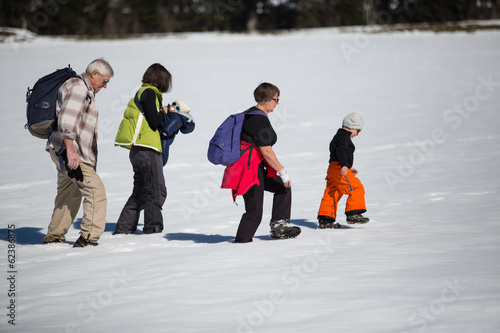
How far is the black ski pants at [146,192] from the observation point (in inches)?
215

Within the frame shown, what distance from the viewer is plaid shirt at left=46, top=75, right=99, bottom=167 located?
462 cm

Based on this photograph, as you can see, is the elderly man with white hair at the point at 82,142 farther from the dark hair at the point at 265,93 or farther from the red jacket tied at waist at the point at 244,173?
the dark hair at the point at 265,93

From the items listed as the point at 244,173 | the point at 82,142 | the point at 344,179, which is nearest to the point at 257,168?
the point at 244,173

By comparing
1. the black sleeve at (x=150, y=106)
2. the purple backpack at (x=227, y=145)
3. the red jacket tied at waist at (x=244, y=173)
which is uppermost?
the black sleeve at (x=150, y=106)

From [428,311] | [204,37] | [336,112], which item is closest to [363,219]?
[428,311]

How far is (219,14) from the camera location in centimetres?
4628

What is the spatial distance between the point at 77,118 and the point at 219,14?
43.5m

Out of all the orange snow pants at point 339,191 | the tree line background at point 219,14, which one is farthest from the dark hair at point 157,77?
→ the tree line background at point 219,14

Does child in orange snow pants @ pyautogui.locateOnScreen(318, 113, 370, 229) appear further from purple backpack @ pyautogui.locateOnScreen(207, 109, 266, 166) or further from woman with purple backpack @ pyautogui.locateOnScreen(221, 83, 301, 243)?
purple backpack @ pyautogui.locateOnScreen(207, 109, 266, 166)

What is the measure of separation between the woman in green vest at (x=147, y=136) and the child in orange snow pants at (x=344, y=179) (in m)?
1.72

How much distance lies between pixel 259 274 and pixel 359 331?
1.11 metres

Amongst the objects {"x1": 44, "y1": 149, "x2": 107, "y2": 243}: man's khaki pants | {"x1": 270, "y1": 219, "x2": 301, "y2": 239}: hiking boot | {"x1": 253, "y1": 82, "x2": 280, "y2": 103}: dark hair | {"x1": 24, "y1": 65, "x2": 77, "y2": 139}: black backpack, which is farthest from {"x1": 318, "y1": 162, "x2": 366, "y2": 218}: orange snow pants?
{"x1": 24, "y1": 65, "x2": 77, "y2": 139}: black backpack

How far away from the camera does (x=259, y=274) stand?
3865 mm

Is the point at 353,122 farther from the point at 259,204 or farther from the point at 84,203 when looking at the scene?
the point at 84,203
